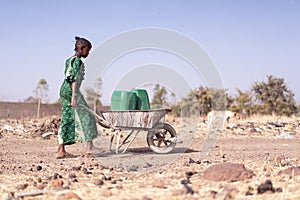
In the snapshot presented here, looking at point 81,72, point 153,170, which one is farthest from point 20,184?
point 81,72

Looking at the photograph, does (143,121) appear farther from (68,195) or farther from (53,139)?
(53,139)

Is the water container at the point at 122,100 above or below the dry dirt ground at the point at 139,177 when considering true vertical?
above

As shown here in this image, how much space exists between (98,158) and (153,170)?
1627 millimetres

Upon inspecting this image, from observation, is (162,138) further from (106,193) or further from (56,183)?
(106,193)

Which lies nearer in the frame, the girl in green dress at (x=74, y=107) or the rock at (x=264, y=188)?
the rock at (x=264, y=188)

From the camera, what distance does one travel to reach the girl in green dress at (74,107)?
268 inches

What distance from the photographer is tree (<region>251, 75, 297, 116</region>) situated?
34.9 metres

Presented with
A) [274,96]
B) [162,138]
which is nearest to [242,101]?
[274,96]

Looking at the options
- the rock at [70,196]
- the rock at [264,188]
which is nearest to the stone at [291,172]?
the rock at [264,188]

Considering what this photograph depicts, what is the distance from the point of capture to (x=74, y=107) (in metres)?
6.86

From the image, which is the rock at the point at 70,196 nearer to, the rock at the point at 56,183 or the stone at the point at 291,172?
the rock at the point at 56,183

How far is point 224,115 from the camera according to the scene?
1467cm

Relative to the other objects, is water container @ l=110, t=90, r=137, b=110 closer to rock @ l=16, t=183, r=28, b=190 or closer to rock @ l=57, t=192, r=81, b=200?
rock @ l=16, t=183, r=28, b=190

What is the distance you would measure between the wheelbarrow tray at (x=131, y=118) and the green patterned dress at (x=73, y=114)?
1.00ft
